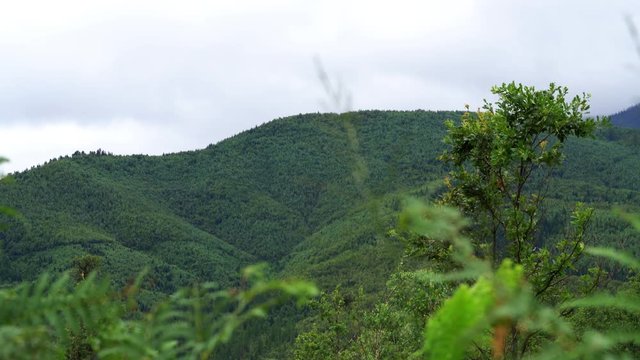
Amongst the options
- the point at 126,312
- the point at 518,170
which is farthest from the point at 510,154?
the point at 126,312

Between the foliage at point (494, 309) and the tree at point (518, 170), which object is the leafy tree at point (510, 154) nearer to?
the tree at point (518, 170)

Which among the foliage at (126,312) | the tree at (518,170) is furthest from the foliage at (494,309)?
the tree at (518,170)

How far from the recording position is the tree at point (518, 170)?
11.6m

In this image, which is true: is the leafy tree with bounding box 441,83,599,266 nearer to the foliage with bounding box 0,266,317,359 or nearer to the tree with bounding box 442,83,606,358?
the tree with bounding box 442,83,606,358

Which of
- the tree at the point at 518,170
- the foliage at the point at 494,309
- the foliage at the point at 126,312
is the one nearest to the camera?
the foliage at the point at 494,309

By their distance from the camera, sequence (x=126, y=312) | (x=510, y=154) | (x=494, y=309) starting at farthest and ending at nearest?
(x=510, y=154)
(x=126, y=312)
(x=494, y=309)

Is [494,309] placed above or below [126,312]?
below

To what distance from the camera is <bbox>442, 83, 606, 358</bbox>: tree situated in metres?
11.6

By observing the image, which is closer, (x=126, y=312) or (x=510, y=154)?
(x=126, y=312)

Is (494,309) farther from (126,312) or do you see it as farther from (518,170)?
(518,170)

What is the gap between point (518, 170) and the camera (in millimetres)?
12430

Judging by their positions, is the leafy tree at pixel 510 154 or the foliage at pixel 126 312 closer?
the foliage at pixel 126 312

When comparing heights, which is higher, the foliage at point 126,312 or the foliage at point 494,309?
the foliage at point 126,312

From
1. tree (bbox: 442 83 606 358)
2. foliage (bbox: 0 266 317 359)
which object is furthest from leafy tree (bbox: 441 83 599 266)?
foliage (bbox: 0 266 317 359)
